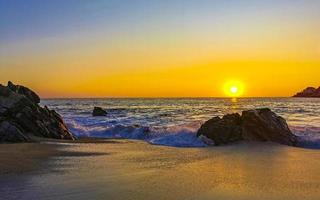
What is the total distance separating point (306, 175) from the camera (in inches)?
375

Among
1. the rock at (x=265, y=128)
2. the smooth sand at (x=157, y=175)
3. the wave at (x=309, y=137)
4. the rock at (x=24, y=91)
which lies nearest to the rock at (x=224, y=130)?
the rock at (x=265, y=128)

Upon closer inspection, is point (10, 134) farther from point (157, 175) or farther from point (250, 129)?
point (250, 129)

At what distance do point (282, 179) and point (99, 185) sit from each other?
3932 mm

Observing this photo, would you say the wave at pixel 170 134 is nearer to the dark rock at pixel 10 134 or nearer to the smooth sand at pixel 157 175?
the smooth sand at pixel 157 175

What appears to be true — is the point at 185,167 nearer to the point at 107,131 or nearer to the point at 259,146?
the point at 259,146

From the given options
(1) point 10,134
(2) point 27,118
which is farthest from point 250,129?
(2) point 27,118

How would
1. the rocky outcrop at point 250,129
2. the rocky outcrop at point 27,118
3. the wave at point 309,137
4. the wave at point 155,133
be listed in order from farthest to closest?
the rocky outcrop at point 27,118 → the wave at point 155,133 → the wave at point 309,137 → the rocky outcrop at point 250,129

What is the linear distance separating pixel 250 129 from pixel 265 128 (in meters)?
0.63

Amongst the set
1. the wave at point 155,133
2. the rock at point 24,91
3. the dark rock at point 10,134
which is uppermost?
the rock at point 24,91

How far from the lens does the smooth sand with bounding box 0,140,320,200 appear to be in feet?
25.0

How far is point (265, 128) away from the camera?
58.3ft

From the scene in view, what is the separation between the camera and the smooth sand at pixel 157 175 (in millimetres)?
7609

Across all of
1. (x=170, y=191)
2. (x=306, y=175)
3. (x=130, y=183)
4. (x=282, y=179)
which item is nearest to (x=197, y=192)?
(x=170, y=191)

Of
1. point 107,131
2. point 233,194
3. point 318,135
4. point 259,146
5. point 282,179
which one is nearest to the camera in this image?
point 233,194
